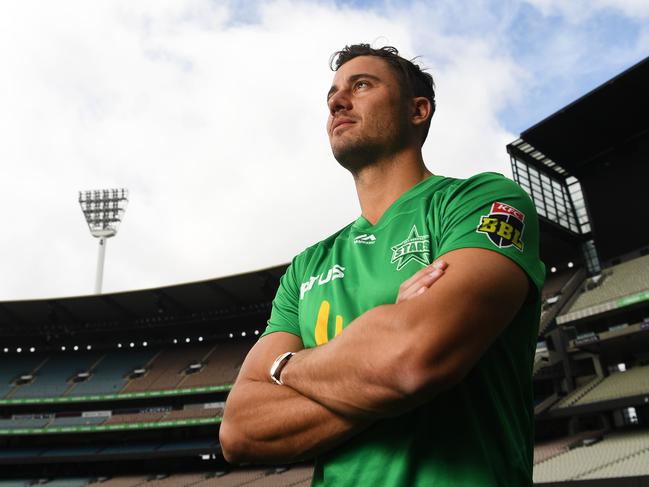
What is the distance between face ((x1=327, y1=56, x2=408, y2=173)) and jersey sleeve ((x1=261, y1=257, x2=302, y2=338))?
0.57m

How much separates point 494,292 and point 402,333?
281 millimetres

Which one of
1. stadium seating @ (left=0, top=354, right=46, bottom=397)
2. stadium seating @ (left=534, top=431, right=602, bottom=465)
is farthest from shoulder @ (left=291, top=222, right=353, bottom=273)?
stadium seating @ (left=0, top=354, right=46, bottom=397)

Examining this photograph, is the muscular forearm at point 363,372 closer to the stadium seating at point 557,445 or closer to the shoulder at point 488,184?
the shoulder at point 488,184

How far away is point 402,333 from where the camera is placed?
4.56 ft

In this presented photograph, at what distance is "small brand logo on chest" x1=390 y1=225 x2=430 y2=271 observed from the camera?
1734mm

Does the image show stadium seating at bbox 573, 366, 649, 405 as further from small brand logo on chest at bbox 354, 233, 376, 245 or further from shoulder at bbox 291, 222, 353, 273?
small brand logo on chest at bbox 354, 233, 376, 245

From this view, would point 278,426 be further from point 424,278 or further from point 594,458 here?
point 594,458

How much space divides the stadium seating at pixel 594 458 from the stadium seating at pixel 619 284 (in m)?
5.94

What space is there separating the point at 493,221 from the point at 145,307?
3573 cm

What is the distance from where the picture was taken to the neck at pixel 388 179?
7.09ft

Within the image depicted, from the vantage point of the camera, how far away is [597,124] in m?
27.1

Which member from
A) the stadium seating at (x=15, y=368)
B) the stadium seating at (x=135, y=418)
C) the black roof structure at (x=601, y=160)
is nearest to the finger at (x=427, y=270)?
the black roof structure at (x=601, y=160)

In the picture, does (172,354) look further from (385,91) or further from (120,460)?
(385,91)

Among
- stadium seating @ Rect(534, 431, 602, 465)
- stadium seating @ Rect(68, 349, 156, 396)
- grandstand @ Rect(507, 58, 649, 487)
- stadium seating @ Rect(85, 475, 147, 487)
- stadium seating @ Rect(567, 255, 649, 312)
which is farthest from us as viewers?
stadium seating @ Rect(68, 349, 156, 396)
